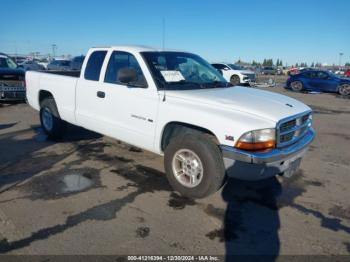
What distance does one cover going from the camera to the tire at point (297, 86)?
22078 mm

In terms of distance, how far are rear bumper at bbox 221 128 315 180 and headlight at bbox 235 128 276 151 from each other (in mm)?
66

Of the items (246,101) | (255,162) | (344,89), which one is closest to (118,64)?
(246,101)

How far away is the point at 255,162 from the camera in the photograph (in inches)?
145

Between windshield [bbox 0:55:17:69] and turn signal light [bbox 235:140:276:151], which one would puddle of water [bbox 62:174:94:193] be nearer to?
turn signal light [bbox 235:140:276:151]

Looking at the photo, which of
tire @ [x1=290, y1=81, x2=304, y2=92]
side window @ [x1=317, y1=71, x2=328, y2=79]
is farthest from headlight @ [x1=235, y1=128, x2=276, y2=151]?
side window @ [x1=317, y1=71, x2=328, y2=79]

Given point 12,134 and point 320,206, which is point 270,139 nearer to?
point 320,206

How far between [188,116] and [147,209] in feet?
4.13

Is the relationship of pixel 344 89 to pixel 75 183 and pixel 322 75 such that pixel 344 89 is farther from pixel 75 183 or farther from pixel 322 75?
pixel 75 183

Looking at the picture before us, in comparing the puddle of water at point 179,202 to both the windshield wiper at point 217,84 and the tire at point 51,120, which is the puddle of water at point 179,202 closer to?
the windshield wiper at point 217,84

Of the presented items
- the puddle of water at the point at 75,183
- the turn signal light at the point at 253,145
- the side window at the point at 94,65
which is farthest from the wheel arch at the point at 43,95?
the turn signal light at the point at 253,145

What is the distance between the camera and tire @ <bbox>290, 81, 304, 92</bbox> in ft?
72.4

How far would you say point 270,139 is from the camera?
3.81 metres

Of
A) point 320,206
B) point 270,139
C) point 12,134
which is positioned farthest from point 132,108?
point 12,134

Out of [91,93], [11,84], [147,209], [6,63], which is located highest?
[6,63]
